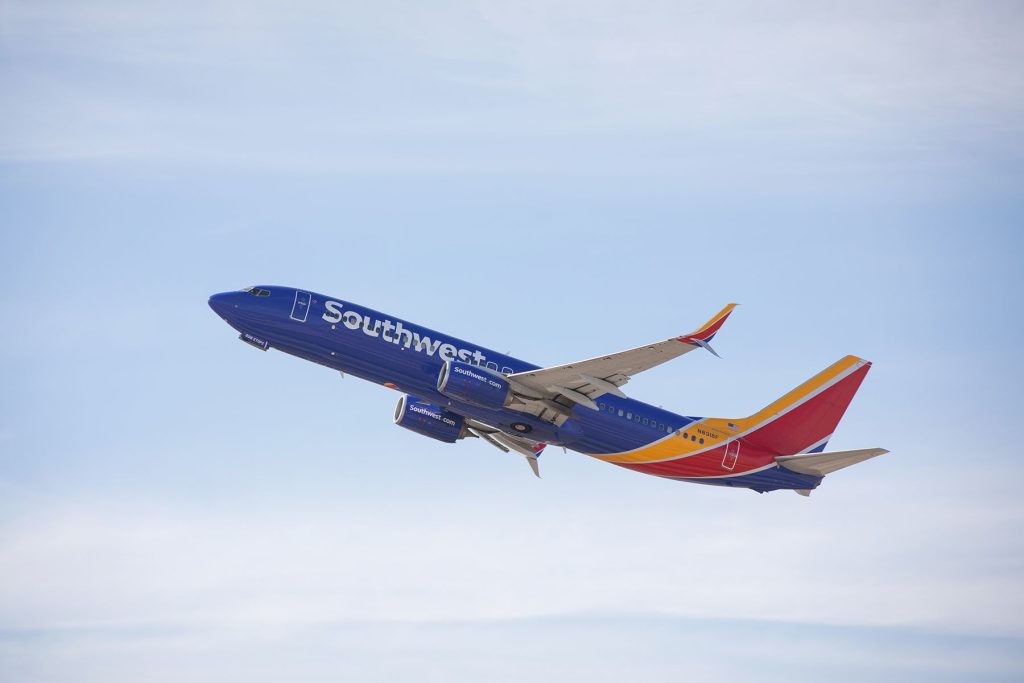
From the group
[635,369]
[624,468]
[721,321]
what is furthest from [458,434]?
[721,321]

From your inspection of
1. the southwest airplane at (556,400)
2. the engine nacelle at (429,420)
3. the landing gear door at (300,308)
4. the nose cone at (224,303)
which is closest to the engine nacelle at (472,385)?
the southwest airplane at (556,400)

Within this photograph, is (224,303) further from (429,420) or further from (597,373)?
(597,373)

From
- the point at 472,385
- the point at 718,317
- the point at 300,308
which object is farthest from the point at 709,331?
the point at 300,308

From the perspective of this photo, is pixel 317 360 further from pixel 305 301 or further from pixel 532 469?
pixel 532 469

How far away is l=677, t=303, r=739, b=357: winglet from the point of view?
2019 inches

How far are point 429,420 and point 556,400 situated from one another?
32.4 ft

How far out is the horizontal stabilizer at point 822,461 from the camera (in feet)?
195

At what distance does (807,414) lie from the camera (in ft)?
218

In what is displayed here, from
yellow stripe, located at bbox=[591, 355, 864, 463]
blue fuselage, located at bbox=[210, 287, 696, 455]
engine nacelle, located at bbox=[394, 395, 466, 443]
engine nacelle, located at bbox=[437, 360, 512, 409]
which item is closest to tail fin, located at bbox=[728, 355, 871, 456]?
yellow stripe, located at bbox=[591, 355, 864, 463]

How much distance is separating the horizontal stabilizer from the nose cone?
2945 cm

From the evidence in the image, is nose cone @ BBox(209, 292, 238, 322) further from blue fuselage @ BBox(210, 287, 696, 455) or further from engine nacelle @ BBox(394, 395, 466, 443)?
engine nacelle @ BBox(394, 395, 466, 443)

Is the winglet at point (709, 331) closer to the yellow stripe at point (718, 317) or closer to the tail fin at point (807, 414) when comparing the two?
the yellow stripe at point (718, 317)

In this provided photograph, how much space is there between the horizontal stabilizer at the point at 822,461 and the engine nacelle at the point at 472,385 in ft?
53.4

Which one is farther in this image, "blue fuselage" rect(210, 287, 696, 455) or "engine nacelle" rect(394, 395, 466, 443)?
"engine nacelle" rect(394, 395, 466, 443)
